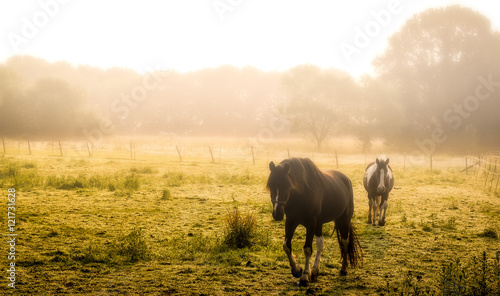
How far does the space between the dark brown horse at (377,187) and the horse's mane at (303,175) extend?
182 inches

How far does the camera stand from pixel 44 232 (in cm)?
961

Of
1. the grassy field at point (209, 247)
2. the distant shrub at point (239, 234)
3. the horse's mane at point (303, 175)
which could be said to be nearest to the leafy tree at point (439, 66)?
the grassy field at point (209, 247)

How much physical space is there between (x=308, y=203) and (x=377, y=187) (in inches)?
208

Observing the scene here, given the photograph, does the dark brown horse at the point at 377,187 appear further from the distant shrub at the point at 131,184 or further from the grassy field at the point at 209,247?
the distant shrub at the point at 131,184

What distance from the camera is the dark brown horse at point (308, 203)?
570 cm

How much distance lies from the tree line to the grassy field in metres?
22.3

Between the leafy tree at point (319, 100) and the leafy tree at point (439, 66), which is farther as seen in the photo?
the leafy tree at point (319, 100)

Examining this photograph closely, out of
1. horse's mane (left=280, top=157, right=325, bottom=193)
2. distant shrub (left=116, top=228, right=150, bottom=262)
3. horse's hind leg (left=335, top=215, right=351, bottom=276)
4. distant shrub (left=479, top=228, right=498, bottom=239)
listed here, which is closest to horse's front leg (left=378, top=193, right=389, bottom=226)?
distant shrub (left=479, top=228, right=498, bottom=239)

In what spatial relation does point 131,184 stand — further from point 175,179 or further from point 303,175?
point 303,175

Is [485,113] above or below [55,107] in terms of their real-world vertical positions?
below

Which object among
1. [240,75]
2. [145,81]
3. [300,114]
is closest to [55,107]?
[145,81]

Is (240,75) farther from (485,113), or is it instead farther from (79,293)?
(79,293)

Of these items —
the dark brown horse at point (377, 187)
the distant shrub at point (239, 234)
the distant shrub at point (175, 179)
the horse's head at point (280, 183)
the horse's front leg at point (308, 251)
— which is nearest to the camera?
the horse's head at point (280, 183)

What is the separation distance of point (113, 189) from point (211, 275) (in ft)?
37.8
